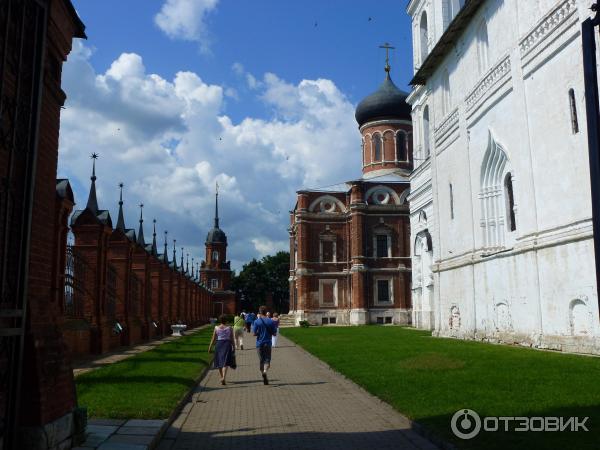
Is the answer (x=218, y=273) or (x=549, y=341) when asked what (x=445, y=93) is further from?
(x=218, y=273)

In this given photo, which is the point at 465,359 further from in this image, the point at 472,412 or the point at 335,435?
the point at 335,435

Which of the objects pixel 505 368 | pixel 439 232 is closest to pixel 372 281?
pixel 439 232

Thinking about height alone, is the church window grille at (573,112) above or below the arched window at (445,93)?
below

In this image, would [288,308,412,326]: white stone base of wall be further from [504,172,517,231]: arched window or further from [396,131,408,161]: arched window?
[504,172,517,231]: arched window

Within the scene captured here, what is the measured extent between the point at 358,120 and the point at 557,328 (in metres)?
44.8

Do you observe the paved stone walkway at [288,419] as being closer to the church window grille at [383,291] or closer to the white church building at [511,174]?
the white church building at [511,174]

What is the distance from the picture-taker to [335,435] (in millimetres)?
7941

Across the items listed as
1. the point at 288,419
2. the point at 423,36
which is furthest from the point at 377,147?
the point at 288,419

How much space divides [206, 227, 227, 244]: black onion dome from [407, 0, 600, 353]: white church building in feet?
183

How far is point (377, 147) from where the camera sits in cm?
5941

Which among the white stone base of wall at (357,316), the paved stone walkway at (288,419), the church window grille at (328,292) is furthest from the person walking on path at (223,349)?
the church window grille at (328,292)

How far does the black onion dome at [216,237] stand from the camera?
8625 cm

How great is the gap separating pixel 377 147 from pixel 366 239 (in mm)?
9653

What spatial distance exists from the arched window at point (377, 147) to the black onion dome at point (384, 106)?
A: 182 cm
